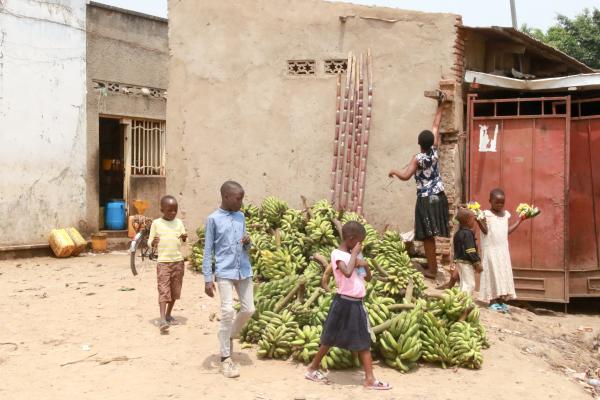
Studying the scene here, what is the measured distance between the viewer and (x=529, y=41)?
31.3 feet

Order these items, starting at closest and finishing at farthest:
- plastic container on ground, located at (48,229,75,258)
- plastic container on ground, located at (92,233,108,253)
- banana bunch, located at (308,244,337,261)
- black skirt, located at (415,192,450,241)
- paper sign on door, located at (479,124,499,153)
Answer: banana bunch, located at (308,244,337,261) → black skirt, located at (415,192,450,241) → paper sign on door, located at (479,124,499,153) → plastic container on ground, located at (48,229,75,258) → plastic container on ground, located at (92,233,108,253)

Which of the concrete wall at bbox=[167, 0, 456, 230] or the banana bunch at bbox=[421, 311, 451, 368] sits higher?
the concrete wall at bbox=[167, 0, 456, 230]

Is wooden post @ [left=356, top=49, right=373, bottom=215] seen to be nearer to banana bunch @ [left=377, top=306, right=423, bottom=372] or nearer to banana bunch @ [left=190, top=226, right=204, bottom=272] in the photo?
banana bunch @ [left=190, top=226, right=204, bottom=272]

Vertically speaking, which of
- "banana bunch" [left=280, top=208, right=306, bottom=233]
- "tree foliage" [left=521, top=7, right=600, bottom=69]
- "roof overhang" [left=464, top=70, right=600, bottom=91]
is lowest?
"banana bunch" [left=280, top=208, right=306, bottom=233]

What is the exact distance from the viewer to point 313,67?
30.9 feet

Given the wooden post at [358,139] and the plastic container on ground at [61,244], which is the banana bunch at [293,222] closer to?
the wooden post at [358,139]

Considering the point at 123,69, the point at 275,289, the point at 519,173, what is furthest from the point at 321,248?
the point at 123,69

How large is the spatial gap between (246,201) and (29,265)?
4222 mm

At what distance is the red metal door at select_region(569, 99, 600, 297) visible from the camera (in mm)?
8695

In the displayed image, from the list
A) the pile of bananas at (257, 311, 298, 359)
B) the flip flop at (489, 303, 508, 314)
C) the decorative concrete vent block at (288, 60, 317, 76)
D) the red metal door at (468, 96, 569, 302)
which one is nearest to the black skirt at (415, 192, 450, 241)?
the red metal door at (468, 96, 569, 302)

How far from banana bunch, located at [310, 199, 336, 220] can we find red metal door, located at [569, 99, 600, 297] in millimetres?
3328

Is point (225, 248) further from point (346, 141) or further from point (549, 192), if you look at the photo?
point (549, 192)

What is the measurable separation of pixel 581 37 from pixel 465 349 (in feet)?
71.3

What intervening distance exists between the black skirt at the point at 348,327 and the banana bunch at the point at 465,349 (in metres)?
1.03
